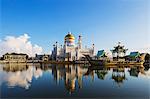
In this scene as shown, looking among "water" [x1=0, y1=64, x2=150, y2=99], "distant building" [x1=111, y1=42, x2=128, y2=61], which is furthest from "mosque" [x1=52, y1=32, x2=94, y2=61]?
"water" [x1=0, y1=64, x2=150, y2=99]

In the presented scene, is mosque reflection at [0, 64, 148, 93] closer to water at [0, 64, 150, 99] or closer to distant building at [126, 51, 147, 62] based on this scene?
water at [0, 64, 150, 99]

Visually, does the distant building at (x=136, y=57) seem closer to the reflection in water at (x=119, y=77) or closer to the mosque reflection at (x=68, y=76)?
the mosque reflection at (x=68, y=76)

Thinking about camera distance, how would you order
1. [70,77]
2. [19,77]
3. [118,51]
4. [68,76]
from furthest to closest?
[118,51] → [68,76] → [70,77] → [19,77]

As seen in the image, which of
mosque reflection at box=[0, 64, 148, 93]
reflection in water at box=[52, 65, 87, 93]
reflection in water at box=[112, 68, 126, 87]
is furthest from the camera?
reflection in water at box=[112, 68, 126, 87]

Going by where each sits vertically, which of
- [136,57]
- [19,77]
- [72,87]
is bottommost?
[72,87]

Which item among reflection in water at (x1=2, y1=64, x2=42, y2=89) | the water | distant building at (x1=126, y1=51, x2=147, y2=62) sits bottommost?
the water

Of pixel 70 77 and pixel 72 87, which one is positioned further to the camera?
pixel 70 77

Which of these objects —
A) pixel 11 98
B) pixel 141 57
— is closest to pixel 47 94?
pixel 11 98

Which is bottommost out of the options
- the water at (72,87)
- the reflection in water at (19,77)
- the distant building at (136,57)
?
the water at (72,87)

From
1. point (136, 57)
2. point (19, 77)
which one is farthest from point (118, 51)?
point (19, 77)

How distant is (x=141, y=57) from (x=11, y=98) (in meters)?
20.2

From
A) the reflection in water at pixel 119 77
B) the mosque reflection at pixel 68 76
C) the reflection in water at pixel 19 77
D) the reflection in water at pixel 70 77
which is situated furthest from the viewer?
the reflection in water at pixel 119 77

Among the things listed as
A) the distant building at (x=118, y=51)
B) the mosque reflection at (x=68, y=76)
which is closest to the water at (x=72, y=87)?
the mosque reflection at (x=68, y=76)

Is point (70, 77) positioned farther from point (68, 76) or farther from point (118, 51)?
point (118, 51)
